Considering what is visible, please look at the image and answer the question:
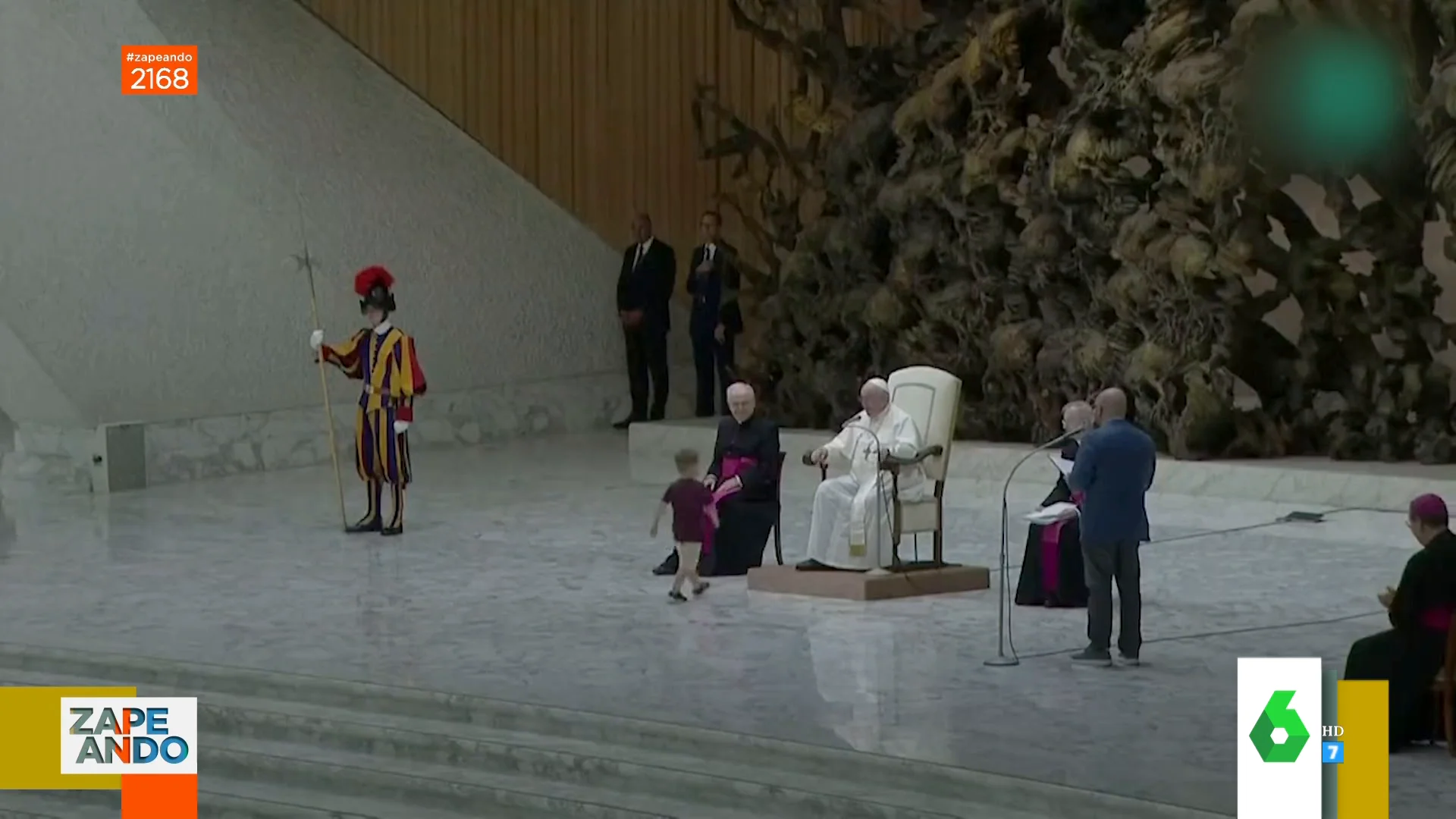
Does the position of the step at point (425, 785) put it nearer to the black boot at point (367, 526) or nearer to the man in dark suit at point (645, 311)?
the black boot at point (367, 526)

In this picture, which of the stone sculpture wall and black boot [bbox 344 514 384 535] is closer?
black boot [bbox 344 514 384 535]

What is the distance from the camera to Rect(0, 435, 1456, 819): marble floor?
25.0 feet

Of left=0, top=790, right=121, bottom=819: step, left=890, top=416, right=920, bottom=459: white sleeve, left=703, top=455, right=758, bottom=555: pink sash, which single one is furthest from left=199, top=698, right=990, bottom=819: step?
left=890, top=416, right=920, bottom=459: white sleeve

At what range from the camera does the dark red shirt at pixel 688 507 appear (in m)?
10.1

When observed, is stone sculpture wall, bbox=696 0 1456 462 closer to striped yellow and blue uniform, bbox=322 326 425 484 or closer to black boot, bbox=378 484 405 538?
striped yellow and blue uniform, bbox=322 326 425 484

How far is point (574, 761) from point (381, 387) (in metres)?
5.51

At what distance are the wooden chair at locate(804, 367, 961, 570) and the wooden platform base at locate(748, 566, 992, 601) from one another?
0.10m

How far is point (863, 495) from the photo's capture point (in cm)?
1037

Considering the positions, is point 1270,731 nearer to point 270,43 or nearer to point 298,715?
point 298,715

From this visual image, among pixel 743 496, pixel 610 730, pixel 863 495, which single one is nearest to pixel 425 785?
pixel 610 730

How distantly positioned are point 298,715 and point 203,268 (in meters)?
8.29

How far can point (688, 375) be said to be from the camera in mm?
19516

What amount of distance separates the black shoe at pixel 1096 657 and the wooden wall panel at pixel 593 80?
10033 mm

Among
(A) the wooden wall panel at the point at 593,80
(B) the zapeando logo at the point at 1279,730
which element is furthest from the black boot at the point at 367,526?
(B) the zapeando logo at the point at 1279,730
